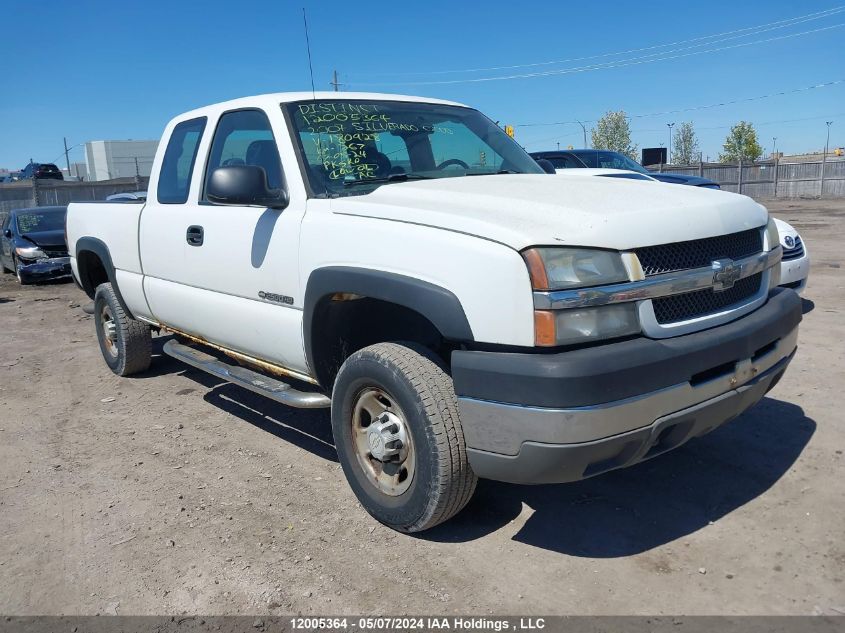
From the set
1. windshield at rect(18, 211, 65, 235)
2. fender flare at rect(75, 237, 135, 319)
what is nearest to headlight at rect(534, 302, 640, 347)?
fender flare at rect(75, 237, 135, 319)

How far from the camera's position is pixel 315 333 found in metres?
3.62

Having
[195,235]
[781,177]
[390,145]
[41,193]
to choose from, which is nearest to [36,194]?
[41,193]

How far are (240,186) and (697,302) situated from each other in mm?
2175

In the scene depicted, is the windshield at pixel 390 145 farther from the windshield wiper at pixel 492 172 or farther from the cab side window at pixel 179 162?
the cab side window at pixel 179 162

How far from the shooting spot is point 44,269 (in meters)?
13.5

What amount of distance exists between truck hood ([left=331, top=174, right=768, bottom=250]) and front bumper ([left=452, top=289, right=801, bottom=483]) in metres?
0.42

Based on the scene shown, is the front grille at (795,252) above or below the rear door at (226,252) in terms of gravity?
below

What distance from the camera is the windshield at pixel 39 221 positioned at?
14156mm

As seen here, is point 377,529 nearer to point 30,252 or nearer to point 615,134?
point 30,252

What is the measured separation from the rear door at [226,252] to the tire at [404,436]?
1.69 ft

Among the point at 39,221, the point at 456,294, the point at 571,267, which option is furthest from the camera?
the point at 39,221

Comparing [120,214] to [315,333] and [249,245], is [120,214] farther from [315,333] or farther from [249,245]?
[315,333]

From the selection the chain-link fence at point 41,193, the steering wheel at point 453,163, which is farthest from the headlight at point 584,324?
the chain-link fence at point 41,193

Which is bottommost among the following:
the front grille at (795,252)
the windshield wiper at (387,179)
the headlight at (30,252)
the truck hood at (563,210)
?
the headlight at (30,252)
